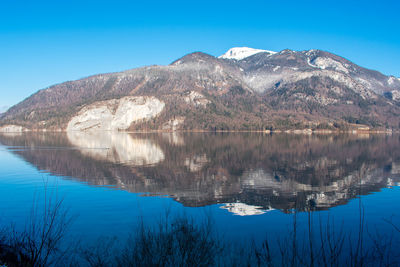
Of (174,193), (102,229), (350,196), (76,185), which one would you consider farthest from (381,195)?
(76,185)

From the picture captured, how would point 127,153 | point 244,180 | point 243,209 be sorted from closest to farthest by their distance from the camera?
point 243,209 → point 244,180 → point 127,153

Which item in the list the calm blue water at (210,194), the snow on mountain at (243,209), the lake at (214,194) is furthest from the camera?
the snow on mountain at (243,209)

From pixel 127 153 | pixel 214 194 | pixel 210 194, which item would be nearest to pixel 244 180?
pixel 214 194

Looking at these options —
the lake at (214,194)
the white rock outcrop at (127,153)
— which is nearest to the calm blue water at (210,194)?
the lake at (214,194)

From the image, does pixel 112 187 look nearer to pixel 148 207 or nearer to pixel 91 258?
pixel 148 207

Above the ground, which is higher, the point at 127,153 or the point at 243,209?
the point at 127,153

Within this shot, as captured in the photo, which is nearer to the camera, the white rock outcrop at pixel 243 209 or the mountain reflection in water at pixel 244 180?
the white rock outcrop at pixel 243 209

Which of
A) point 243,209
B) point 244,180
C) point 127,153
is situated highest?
point 127,153

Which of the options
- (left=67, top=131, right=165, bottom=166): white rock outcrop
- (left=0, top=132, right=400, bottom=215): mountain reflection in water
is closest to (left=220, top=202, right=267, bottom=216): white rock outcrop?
(left=0, top=132, right=400, bottom=215): mountain reflection in water

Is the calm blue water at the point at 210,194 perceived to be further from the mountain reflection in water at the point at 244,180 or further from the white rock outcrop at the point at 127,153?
the white rock outcrop at the point at 127,153

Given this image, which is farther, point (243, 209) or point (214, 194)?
point (214, 194)

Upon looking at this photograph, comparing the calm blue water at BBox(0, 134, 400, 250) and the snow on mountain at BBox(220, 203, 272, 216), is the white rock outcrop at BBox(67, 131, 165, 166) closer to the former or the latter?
the calm blue water at BBox(0, 134, 400, 250)

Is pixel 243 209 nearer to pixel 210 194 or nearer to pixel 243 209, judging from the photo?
pixel 243 209

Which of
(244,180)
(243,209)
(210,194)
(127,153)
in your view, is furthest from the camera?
(127,153)
